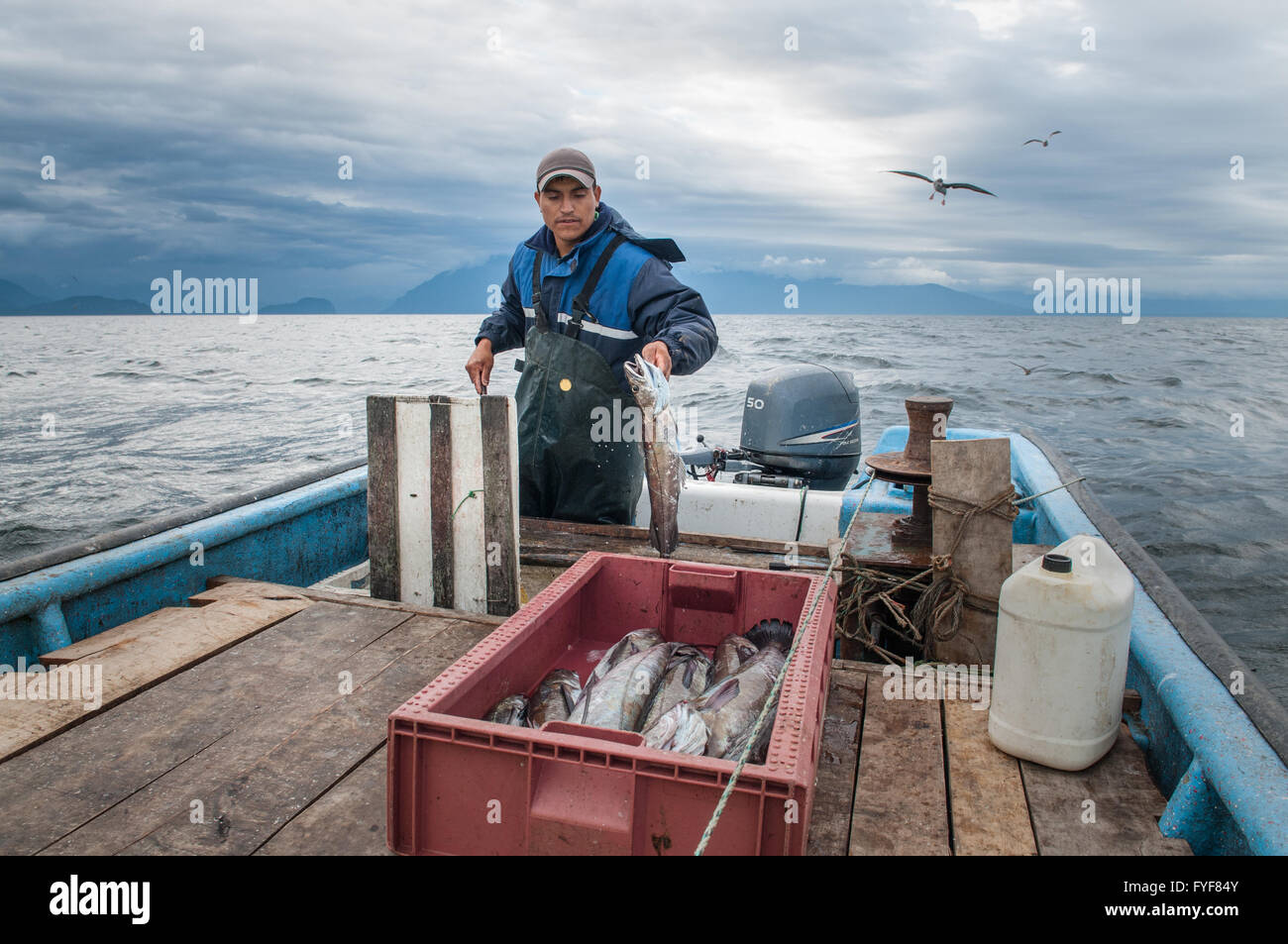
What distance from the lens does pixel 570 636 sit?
336 cm

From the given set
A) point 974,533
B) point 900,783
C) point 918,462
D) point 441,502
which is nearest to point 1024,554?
point 918,462

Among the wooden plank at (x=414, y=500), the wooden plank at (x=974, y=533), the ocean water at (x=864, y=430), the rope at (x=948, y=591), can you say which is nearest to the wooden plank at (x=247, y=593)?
the wooden plank at (x=414, y=500)

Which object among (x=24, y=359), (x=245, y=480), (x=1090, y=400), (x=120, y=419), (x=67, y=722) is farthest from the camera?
(x=24, y=359)

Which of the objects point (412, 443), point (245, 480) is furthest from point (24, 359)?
point (412, 443)

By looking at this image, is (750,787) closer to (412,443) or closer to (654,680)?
(654,680)

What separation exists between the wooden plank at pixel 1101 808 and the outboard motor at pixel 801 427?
478cm

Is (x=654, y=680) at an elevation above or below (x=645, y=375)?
below

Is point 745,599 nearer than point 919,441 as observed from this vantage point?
Yes

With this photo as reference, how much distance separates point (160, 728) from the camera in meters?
2.80

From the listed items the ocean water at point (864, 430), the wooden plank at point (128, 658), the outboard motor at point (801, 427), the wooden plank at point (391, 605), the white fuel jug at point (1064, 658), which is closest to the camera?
the white fuel jug at point (1064, 658)

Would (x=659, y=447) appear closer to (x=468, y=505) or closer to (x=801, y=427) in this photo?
(x=468, y=505)

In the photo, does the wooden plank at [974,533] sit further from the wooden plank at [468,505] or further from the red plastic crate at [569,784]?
the wooden plank at [468,505]

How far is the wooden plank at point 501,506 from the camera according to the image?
392cm
